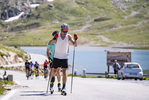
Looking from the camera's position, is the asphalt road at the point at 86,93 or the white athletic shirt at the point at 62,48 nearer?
the asphalt road at the point at 86,93

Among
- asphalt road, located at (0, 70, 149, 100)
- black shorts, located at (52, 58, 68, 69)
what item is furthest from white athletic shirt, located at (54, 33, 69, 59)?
asphalt road, located at (0, 70, 149, 100)

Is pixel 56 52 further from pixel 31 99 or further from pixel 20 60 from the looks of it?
pixel 20 60

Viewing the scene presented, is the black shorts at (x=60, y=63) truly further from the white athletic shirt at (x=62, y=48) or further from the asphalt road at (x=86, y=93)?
the asphalt road at (x=86, y=93)

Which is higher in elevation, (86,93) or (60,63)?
(60,63)

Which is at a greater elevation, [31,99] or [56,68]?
[56,68]

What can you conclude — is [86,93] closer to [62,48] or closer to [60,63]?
[60,63]

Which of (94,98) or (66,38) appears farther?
(66,38)

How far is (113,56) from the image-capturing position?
124 feet

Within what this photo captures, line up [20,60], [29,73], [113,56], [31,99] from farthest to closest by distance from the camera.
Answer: [20,60], [113,56], [29,73], [31,99]

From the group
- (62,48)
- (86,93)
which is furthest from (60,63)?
(86,93)

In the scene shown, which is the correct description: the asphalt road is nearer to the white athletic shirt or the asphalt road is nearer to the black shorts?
the black shorts

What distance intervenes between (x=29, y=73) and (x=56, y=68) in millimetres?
15486

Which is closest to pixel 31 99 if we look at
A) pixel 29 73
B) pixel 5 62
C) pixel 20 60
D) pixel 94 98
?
pixel 94 98

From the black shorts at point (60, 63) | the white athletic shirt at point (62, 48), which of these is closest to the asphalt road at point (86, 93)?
the black shorts at point (60, 63)
